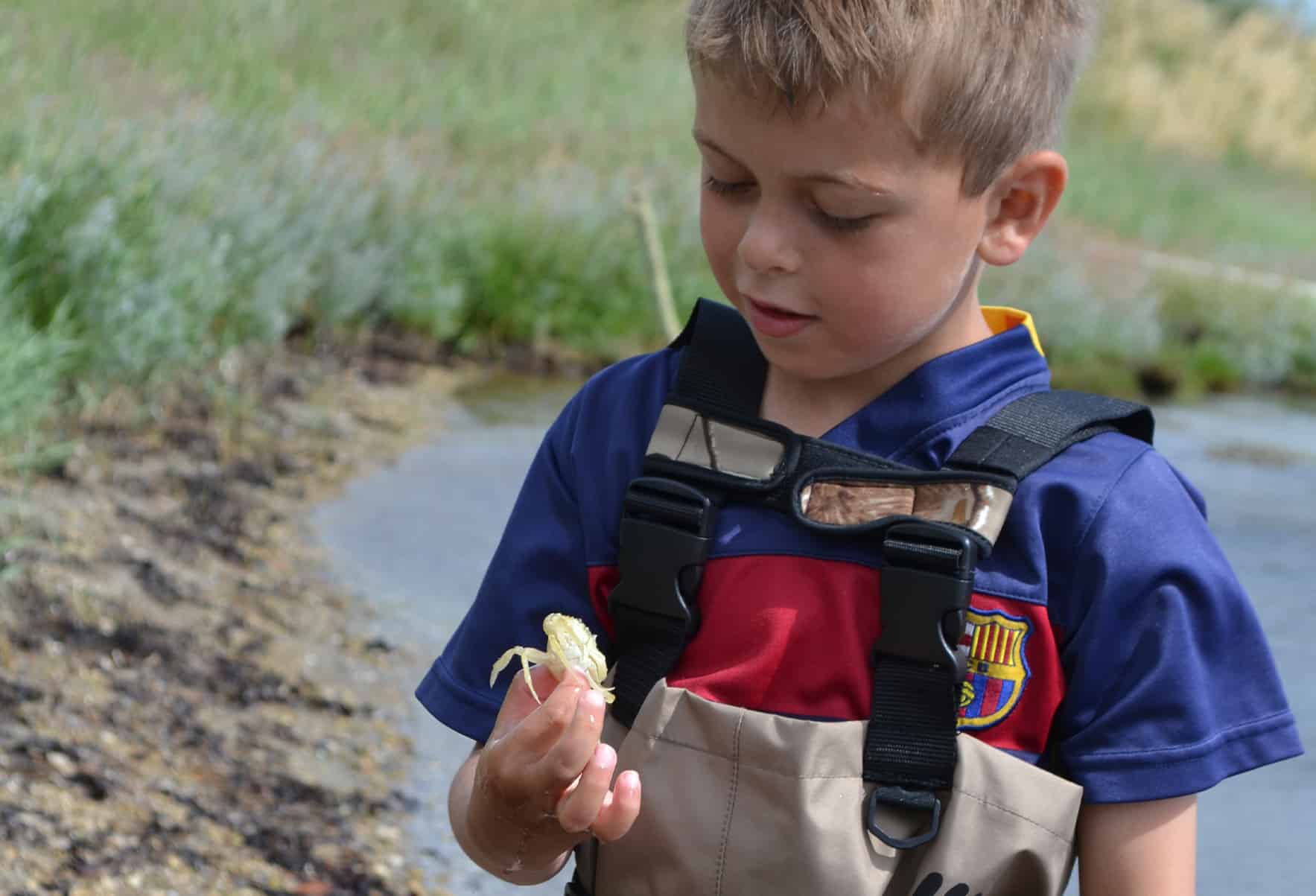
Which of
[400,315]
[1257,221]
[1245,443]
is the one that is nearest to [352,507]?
[400,315]

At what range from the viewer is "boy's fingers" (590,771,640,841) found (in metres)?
1.47

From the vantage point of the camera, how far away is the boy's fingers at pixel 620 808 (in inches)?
57.8

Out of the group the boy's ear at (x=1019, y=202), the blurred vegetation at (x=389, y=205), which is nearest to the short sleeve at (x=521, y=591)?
the boy's ear at (x=1019, y=202)

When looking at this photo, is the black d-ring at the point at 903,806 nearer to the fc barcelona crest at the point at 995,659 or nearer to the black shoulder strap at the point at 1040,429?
the fc barcelona crest at the point at 995,659

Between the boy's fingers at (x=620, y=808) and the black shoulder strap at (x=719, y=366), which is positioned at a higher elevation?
the black shoulder strap at (x=719, y=366)

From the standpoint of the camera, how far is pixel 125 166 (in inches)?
209

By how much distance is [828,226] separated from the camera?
1.61m

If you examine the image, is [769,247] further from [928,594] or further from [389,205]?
[389,205]

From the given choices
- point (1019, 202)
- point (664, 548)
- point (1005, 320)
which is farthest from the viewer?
point (1005, 320)

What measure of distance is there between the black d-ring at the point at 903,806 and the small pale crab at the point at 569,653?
28 cm

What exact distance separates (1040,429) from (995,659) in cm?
24

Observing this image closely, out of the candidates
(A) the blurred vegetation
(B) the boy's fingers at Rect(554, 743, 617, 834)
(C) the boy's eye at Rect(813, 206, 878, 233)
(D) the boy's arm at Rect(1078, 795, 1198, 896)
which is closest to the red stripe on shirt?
(D) the boy's arm at Rect(1078, 795, 1198, 896)

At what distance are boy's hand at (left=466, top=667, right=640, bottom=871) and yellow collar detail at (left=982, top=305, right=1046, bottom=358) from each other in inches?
27.7

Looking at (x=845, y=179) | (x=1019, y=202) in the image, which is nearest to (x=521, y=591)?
(x=845, y=179)
